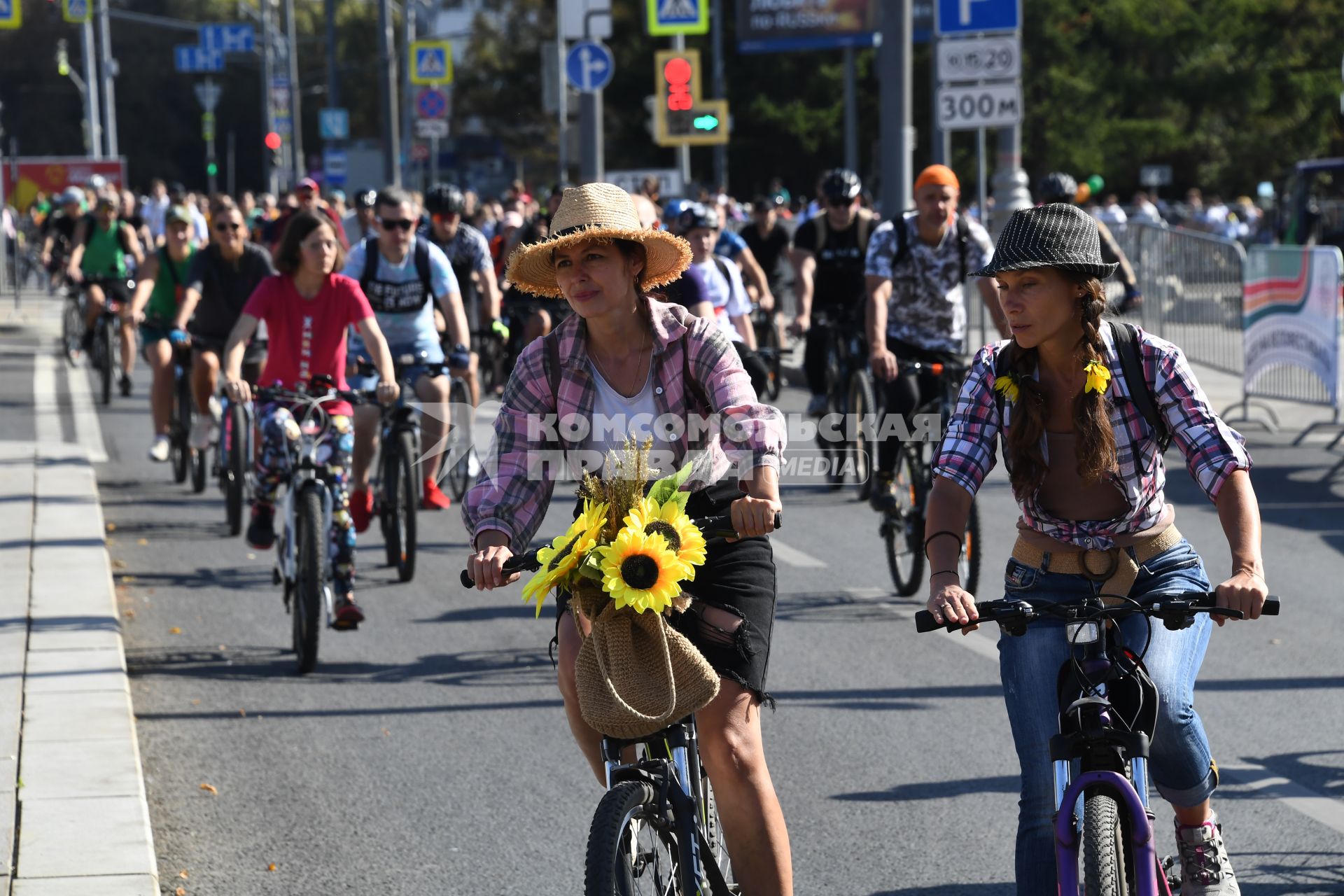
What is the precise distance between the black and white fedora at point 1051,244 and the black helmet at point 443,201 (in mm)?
8004

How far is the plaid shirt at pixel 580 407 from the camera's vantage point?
3965mm

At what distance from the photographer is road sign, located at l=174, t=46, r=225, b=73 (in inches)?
2057

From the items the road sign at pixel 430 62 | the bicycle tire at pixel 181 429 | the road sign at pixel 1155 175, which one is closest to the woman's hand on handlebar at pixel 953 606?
the bicycle tire at pixel 181 429

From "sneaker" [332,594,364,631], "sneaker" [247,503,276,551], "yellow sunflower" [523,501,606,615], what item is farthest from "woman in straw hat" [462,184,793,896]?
"sneaker" [247,503,276,551]

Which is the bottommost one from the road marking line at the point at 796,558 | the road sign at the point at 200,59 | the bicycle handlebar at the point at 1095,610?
the road marking line at the point at 796,558

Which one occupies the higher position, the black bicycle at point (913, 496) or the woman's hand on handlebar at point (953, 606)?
the woman's hand on handlebar at point (953, 606)

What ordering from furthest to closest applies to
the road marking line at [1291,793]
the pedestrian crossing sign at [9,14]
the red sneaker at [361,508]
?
1. the pedestrian crossing sign at [9,14]
2. the red sneaker at [361,508]
3. the road marking line at [1291,793]

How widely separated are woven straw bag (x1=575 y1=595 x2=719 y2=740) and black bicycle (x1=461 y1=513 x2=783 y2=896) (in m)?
0.09

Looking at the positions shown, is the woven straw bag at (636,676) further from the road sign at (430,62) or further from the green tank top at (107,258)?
the road sign at (430,62)

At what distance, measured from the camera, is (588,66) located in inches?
754

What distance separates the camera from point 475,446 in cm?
1339

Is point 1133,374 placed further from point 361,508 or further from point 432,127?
point 432,127

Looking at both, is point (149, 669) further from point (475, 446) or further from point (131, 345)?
point (131, 345)

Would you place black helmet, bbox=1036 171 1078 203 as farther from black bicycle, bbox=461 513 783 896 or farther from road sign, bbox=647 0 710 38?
road sign, bbox=647 0 710 38
